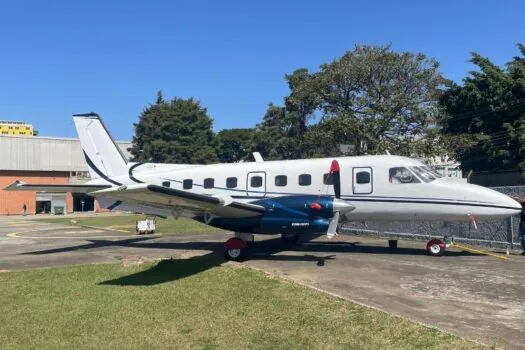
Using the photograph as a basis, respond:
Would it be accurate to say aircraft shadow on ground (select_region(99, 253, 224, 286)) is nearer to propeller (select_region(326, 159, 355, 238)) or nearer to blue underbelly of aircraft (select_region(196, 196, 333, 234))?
blue underbelly of aircraft (select_region(196, 196, 333, 234))

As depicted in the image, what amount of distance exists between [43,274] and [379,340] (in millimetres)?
10225

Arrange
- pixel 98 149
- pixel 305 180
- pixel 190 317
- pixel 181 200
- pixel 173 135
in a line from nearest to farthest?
pixel 190 317
pixel 181 200
pixel 305 180
pixel 98 149
pixel 173 135

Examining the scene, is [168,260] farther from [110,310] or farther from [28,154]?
[28,154]

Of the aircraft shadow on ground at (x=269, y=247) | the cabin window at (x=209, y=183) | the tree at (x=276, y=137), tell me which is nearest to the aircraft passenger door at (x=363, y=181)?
the aircraft shadow on ground at (x=269, y=247)

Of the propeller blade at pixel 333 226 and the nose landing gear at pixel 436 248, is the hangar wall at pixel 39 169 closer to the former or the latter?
the propeller blade at pixel 333 226

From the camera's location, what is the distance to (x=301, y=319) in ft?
27.4

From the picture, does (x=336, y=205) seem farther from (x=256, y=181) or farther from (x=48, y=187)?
(x=48, y=187)

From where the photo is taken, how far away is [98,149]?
2100 centimetres

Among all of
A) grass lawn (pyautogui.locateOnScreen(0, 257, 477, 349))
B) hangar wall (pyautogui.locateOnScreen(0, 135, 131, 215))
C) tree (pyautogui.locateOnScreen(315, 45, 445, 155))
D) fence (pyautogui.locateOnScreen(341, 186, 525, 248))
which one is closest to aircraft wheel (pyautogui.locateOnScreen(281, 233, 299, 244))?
fence (pyautogui.locateOnScreen(341, 186, 525, 248))

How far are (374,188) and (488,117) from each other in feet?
106

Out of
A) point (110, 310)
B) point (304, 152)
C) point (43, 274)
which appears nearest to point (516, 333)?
point (110, 310)

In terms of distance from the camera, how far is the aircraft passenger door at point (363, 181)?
15.9m

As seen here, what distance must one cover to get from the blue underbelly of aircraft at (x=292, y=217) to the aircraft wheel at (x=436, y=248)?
3.81m

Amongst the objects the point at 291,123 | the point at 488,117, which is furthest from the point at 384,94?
the point at 291,123
